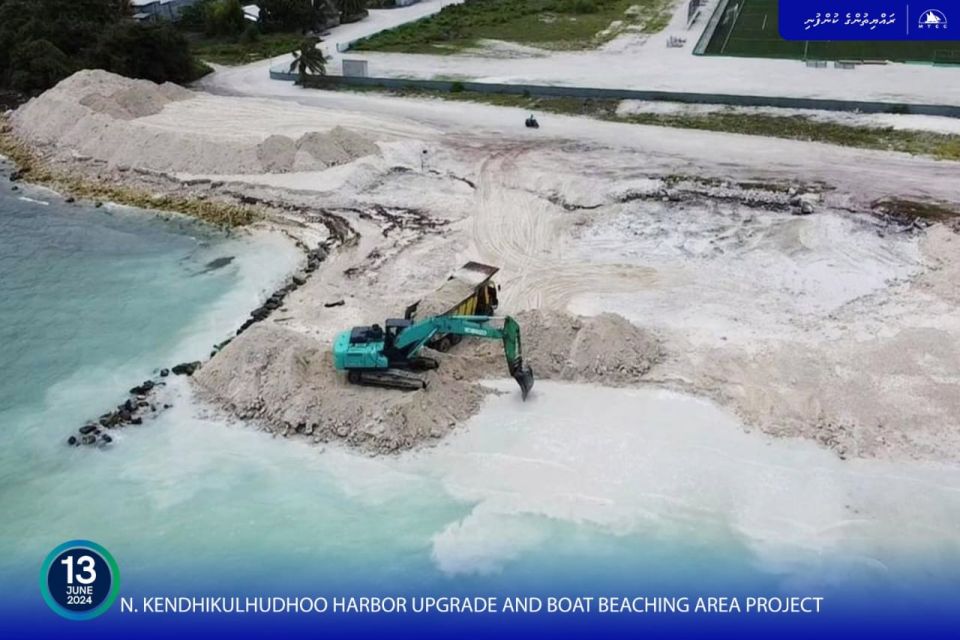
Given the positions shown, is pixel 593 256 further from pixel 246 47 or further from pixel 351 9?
pixel 351 9

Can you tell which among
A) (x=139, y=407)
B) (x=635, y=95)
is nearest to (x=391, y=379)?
(x=139, y=407)

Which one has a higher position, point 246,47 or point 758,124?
point 246,47

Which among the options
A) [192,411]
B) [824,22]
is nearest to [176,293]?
[192,411]

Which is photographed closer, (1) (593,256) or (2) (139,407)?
(2) (139,407)

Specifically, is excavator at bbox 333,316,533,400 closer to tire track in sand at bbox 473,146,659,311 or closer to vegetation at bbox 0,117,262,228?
tire track in sand at bbox 473,146,659,311

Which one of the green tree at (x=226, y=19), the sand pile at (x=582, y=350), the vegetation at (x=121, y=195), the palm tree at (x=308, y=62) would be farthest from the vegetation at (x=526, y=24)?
the sand pile at (x=582, y=350)

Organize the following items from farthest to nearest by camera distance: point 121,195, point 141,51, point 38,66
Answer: point 141,51, point 38,66, point 121,195

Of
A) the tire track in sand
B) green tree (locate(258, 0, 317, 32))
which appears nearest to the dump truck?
the tire track in sand

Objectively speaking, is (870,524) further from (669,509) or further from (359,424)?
(359,424)
